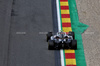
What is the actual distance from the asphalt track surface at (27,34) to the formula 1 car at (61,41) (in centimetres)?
77

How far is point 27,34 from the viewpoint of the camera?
22234mm

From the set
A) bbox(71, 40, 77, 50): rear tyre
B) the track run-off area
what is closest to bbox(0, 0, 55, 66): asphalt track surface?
the track run-off area

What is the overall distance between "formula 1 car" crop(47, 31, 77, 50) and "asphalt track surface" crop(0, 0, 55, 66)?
2.52ft

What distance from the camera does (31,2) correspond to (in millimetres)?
24891

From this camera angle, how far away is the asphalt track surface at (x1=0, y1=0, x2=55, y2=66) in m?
20.4

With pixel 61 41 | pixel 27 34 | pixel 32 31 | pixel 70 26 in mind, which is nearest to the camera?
pixel 61 41

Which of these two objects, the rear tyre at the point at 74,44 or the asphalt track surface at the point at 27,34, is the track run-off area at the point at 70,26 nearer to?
the rear tyre at the point at 74,44

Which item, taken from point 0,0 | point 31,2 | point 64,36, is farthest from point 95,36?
point 0,0

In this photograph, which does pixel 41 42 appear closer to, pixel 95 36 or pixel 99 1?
pixel 95 36

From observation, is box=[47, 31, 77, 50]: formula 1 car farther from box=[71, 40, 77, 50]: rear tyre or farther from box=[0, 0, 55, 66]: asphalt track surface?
box=[0, 0, 55, 66]: asphalt track surface

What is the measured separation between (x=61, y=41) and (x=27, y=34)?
11.8 ft

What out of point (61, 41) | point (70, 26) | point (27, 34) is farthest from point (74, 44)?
point (27, 34)

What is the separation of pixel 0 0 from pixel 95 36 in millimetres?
10571

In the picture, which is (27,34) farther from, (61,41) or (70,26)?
(70,26)
